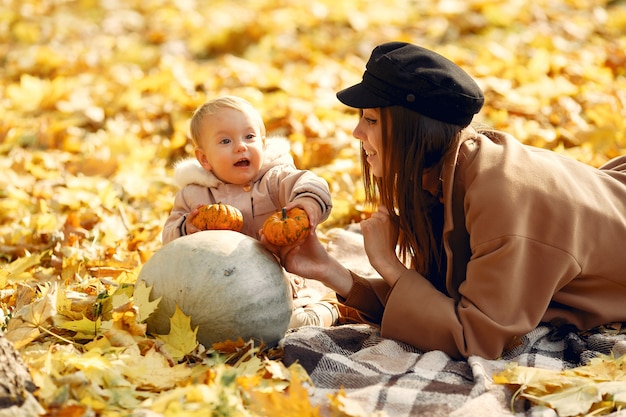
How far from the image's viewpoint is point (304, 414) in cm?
241

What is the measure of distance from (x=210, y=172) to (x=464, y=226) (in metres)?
1.15

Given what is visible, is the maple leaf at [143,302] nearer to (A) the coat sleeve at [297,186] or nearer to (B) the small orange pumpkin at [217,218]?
(B) the small orange pumpkin at [217,218]

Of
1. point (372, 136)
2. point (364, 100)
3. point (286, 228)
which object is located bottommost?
point (286, 228)

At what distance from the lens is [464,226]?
10.6 feet

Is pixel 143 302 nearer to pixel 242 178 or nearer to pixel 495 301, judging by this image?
pixel 242 178

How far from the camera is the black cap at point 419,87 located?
3.08 metres

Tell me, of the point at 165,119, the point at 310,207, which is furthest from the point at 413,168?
the point at 165,119

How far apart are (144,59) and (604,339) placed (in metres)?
6.54

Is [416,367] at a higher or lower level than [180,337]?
lower

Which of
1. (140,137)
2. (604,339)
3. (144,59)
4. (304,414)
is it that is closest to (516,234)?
(604,339)

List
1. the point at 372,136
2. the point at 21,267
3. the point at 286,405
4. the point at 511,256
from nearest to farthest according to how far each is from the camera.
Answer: the point at 286,405, the point at 511,256, the point at 372,136, the point at 21,267

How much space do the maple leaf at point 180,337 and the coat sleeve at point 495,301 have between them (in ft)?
2.86

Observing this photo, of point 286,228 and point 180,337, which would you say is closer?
point 180,337

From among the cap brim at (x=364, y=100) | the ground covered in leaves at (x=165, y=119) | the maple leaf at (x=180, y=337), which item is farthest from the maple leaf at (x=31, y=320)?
the cap brim at (x=364, y=100)
